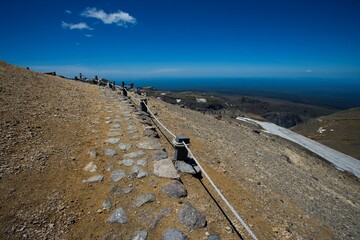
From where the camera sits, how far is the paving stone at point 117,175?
5.57m

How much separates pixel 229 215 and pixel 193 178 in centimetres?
146

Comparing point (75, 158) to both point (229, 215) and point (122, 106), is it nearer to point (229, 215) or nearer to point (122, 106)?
point (229, 215)

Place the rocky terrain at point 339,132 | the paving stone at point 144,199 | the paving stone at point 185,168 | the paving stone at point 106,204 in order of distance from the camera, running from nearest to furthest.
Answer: the paving stone at point 106,204
the paving stone at point 144,199
the paving stone at point 185,168
the rocky terrain at point 339,132

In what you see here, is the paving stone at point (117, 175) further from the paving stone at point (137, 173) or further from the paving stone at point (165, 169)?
the paving stone at point (165, 169)

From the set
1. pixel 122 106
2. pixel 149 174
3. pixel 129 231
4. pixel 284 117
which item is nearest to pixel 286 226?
pixel 149 174

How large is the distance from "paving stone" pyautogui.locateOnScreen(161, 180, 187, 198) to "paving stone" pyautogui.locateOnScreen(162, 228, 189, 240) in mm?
1066

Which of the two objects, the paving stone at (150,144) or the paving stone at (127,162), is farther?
the paving stone at (150,144)

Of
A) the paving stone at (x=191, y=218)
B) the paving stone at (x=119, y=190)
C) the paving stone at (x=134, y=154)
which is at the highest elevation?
the paving stone at (x=134, y=154)

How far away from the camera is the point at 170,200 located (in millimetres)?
4895

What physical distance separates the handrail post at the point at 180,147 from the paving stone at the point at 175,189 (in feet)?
3.91

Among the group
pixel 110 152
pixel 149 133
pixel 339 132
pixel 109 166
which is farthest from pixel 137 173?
pixel 339 132

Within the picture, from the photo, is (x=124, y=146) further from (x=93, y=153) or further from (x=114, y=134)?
(x=114, y=134)

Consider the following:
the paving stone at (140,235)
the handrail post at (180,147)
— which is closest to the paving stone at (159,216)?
the paving stone at (140,235)

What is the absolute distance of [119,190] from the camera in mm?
A: 5145
